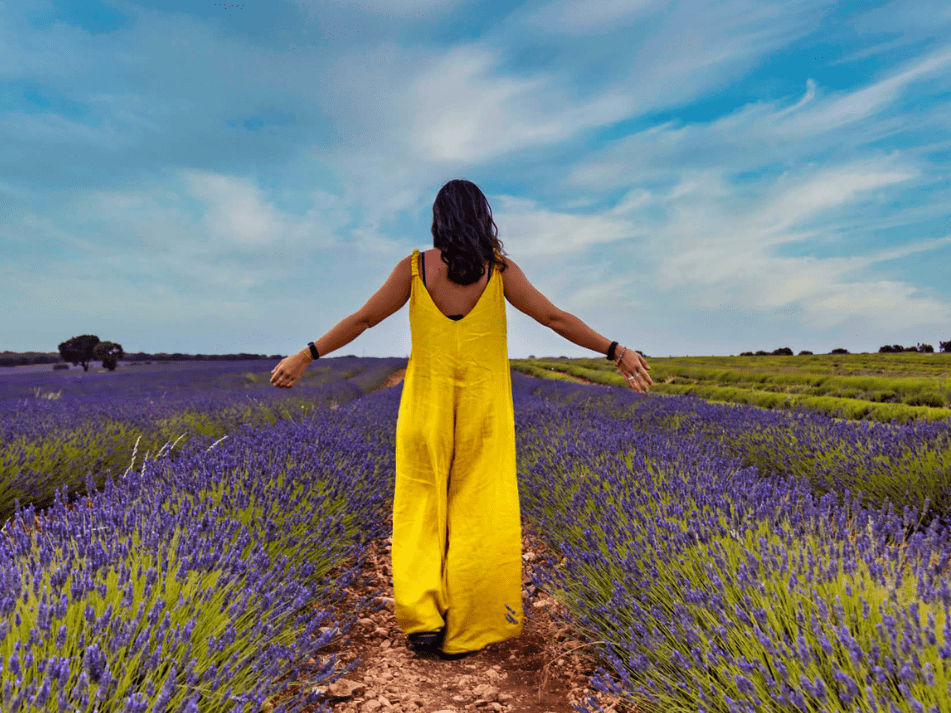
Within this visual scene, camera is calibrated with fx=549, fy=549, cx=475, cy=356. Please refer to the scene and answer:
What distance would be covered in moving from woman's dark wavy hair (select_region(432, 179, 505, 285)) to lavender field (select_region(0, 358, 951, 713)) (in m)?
1.19

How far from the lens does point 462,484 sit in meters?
2.33

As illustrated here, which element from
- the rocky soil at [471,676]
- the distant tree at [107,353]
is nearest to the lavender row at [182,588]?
the rocky soil at [471,676]

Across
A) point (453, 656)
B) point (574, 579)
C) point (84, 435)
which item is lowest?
point (453, 656)

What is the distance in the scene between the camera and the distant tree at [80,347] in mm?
29672

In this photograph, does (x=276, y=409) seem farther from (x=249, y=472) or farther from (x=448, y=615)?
(x=448, y=615)

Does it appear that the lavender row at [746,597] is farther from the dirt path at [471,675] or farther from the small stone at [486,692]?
the small stone at [486,692]

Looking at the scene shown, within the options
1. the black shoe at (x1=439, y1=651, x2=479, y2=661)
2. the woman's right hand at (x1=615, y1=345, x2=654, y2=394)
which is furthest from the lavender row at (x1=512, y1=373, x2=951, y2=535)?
the black shoe at (x1=439, y1=651, x2=479, y2=661)

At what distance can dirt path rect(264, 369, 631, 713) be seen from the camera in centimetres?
189

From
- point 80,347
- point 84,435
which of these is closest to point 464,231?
point 84,435

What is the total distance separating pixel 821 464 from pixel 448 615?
339 cm

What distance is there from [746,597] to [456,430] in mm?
1206

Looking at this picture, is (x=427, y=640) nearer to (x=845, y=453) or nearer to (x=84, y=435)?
(x=845, y=453)

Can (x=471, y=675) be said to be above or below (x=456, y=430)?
below

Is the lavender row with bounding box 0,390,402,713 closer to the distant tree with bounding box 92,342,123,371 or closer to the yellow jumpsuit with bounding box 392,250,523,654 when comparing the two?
the yellow jumpsuit with bounding box 392,250,523,654
